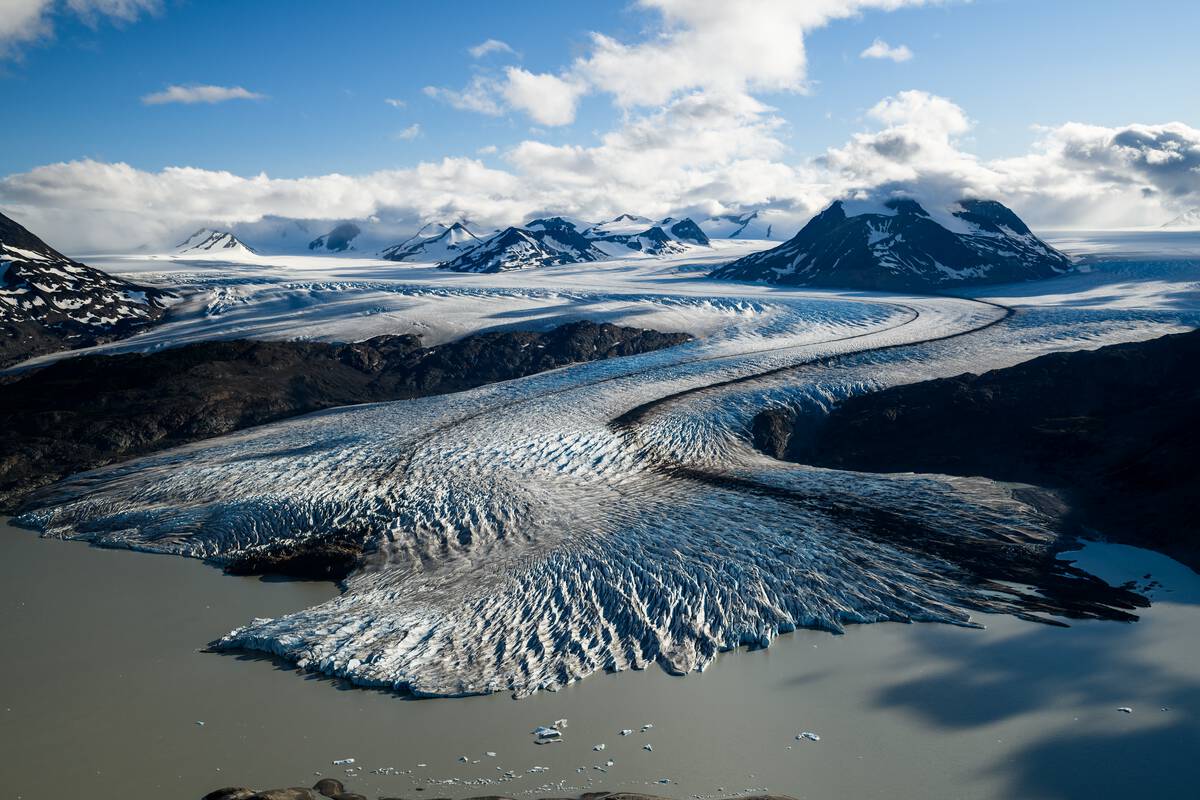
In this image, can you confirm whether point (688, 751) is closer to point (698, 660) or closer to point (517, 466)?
point (698, 660)

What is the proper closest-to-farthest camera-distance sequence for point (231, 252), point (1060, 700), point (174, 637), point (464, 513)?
point (1060, 700)
point (174, 637)
point (464, 513)
point (231, 252)

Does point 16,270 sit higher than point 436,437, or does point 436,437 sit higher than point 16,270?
point 16,270

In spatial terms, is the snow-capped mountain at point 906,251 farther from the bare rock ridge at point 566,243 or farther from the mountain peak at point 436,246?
the mountain peak at point 436,246

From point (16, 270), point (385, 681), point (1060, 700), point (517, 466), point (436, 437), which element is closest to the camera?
point (1060, 700)

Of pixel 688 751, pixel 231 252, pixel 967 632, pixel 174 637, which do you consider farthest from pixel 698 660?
pixel 231 252

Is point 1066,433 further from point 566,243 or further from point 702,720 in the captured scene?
point 566,243

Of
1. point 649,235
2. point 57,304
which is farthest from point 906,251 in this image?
point 649,235

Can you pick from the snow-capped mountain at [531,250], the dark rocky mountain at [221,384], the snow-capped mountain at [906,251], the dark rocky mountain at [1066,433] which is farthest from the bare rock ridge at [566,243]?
the dark rocky mountain at [1066,433]
